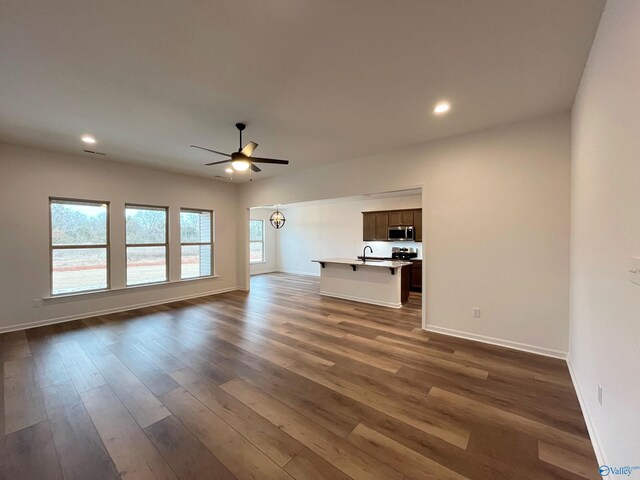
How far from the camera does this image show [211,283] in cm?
678

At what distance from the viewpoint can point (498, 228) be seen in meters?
3.45

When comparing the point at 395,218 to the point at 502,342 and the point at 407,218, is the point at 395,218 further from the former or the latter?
the point at 502,342

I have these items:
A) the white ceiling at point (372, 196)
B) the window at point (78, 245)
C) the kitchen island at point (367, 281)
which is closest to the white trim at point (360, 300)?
the kitchen island at point (367, 281)

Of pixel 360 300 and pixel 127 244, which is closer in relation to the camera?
pixel 127 244

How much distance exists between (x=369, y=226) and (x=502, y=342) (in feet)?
17.3

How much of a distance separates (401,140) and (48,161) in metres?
5.94

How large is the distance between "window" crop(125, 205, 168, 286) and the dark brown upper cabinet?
566cm

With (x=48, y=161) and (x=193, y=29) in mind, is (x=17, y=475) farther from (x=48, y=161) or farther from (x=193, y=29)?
(x=48, y=161)

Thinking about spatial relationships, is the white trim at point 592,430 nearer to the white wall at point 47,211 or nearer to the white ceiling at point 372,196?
the white ceiling at point 372,196

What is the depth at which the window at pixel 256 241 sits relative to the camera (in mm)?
10547

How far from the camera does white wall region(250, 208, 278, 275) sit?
1044 cm

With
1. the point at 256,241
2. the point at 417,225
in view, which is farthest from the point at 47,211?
the point at 417,225

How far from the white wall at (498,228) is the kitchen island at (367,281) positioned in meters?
1.41

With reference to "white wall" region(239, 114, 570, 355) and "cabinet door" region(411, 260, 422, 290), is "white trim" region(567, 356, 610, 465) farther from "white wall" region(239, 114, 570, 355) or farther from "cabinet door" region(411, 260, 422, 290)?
"cabinet door" region(411, 260, 422, 290)
